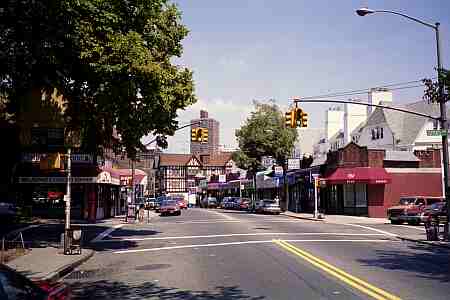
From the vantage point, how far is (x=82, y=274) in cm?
1410

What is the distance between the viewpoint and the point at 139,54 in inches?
684

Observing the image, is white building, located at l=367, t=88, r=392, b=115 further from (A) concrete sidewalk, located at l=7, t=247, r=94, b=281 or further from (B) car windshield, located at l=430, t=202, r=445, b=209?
(A) concrete sidewalk, located at l=7, t=247, r=94, b=281

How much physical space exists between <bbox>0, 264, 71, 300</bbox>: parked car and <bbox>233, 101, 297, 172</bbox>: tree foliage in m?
50.6

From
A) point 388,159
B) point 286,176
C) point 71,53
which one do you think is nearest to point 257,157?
point 286,176

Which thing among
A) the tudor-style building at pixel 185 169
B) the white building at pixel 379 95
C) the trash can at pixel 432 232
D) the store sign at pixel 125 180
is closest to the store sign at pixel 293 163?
the white building at pixel 379 95

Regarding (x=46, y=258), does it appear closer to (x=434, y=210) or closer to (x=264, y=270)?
(x=264, y=270)

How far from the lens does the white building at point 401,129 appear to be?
5644cm

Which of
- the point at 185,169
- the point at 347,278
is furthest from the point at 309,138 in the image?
the point at 347,278

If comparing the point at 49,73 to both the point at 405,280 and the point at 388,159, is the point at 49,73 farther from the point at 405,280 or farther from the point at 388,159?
the point at 388,159

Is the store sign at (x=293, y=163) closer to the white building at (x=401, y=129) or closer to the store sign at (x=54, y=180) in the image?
the white building at (x=401, y=129)

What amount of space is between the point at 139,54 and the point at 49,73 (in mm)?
4195

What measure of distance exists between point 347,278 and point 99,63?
10261 millimetres

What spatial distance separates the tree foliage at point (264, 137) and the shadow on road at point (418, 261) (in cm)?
3590

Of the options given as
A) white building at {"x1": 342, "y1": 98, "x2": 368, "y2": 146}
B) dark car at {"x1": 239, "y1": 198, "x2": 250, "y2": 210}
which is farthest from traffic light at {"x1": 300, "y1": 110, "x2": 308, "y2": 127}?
white building at {"x1": 342, "y1": 98, "x2": 368, "y2": 146}
